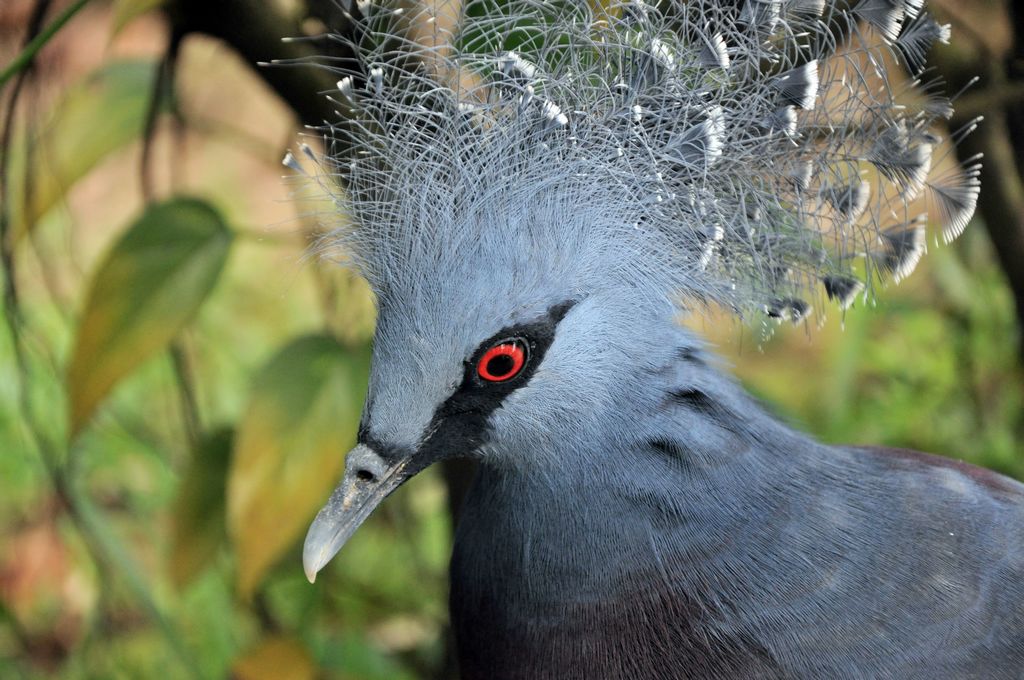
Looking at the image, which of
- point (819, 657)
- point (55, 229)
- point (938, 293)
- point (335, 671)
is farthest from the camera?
point (55, 229)

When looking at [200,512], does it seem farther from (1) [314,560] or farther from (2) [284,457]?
(1) [314,560]

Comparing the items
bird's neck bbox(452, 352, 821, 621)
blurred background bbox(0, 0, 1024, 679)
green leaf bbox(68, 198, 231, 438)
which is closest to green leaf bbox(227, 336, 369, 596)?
blurred background bbox(0, 0, 1024, 679)

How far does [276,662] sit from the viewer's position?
2096mm

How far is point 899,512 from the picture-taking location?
150 cm

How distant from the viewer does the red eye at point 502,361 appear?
1.39 m

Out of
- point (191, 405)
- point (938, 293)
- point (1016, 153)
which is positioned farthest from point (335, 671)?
point (938, 293)

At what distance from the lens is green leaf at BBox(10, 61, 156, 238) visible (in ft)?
6.73

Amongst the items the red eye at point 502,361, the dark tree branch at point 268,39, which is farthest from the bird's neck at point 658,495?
the dark tree branch at point 268,39

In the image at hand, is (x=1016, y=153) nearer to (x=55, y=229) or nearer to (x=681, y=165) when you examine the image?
(x=681, y=165)

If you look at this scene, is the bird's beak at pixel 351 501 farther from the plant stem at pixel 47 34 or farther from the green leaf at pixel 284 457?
the plant stem at pixel 47 34

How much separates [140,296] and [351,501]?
0.72 m

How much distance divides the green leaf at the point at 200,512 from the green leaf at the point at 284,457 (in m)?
0.36

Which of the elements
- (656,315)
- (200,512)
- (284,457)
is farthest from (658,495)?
(200,512)

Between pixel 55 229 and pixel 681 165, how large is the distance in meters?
3.35
